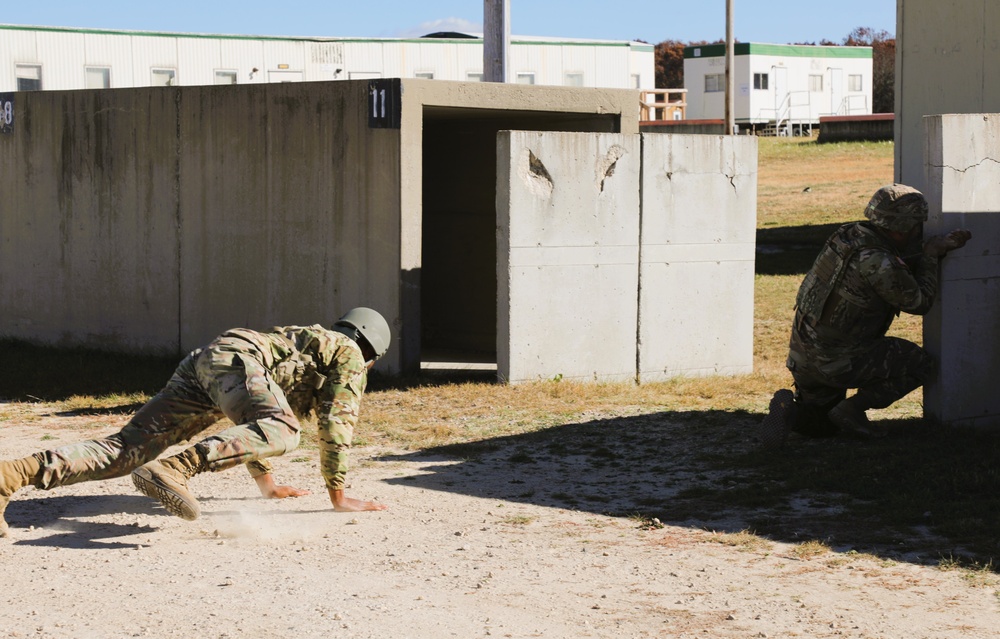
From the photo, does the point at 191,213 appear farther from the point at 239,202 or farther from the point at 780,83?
the point at 780,83

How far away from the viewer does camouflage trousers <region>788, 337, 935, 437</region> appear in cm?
770

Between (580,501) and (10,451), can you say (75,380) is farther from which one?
(580,501)

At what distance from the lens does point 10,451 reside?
8016mm

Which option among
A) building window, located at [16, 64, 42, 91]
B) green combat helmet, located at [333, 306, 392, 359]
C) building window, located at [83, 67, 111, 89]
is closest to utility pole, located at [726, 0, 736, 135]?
building window, located at [83, 67, 111, 89]

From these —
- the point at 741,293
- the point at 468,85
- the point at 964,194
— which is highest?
the point at 468,85

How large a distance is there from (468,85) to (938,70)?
5.59 meters

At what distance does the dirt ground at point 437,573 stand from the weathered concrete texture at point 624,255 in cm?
308

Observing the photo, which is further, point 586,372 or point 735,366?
point 735,366

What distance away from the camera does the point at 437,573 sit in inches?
211

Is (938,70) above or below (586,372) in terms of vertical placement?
above

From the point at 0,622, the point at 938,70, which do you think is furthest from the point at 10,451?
the point at 938,70

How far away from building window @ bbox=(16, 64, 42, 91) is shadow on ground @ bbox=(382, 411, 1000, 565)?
75.0 feet

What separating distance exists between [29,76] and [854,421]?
24489 mm

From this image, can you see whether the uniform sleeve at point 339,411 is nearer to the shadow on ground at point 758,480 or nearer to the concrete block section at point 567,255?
the shadow on ground at point 758,480
